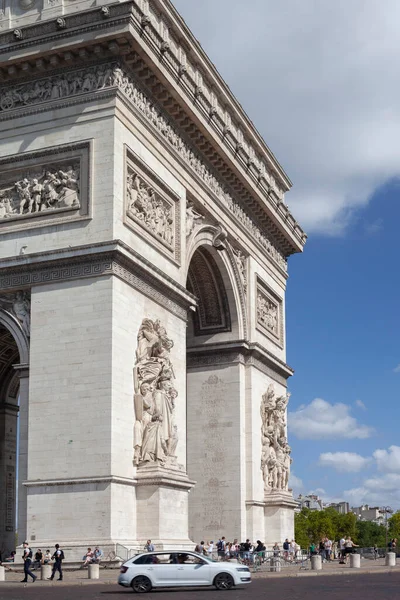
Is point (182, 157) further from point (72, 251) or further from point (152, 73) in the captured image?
point (72, 251)

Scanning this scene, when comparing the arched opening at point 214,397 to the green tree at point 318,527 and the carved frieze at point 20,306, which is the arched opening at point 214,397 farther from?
the green tree at point 318,527

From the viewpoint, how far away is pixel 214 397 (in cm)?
4100

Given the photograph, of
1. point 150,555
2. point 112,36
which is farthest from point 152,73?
point 150,555

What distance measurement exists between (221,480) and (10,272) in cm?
1390

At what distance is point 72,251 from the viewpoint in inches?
1168

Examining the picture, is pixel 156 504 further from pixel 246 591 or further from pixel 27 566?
pixel 246 591

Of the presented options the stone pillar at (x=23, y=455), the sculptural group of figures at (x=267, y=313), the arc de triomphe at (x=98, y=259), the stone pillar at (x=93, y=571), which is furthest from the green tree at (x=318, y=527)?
the stone pillar at (x=93, y=571)

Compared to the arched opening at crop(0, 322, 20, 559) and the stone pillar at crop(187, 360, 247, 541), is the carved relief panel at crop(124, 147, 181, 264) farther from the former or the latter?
the stone pillar at crop(187, 360, 247, 541)

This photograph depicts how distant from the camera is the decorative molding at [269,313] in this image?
4444cm

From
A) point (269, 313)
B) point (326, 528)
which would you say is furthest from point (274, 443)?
point (326, 528)

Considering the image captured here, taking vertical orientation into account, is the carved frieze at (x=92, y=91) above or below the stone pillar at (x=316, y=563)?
above

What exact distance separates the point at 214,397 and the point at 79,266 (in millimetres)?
12981

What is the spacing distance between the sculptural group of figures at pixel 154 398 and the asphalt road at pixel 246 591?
4859 millimetres

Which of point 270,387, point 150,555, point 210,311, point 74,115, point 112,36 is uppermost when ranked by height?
point 112,36
